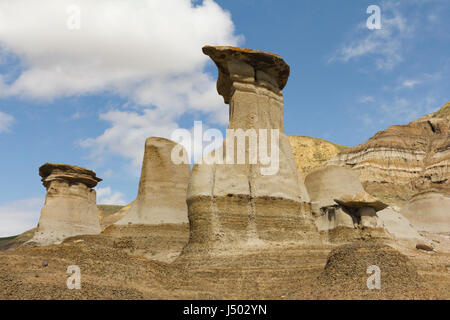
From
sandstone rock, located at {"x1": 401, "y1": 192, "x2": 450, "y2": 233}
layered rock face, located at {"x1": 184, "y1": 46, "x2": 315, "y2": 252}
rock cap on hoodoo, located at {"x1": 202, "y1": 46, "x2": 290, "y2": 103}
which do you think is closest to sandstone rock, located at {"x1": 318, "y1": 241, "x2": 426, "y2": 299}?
layered rock face, located at {"x1": 184, "y1": 46, "x2": 315, "y2": 252}

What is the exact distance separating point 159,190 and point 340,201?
1031 cm

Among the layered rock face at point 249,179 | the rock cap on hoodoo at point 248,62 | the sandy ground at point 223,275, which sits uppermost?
the rock cap on hoodoo at point 248,62

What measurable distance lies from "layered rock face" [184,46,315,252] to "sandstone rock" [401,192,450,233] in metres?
25.6

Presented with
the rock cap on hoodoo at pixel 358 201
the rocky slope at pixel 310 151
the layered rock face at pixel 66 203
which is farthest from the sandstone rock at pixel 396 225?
the rocky slope at pixel 310 151

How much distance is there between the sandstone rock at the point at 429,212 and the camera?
36.8 metres

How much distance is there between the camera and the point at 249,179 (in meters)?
15.5

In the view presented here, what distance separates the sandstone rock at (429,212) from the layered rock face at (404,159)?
66.5 ft

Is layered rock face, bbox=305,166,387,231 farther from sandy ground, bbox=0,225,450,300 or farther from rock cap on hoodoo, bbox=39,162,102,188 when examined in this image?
rock cap on hoodoo, bbox=39,162,102,188

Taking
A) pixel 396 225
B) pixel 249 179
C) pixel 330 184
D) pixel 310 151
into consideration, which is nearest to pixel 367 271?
pixel 249 179

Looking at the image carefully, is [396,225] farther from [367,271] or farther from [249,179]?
[367,271]

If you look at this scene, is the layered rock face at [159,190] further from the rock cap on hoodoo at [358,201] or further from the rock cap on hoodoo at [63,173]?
the rock cap on hoodoo at [63,173]

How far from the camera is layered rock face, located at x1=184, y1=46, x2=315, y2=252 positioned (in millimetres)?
14414
